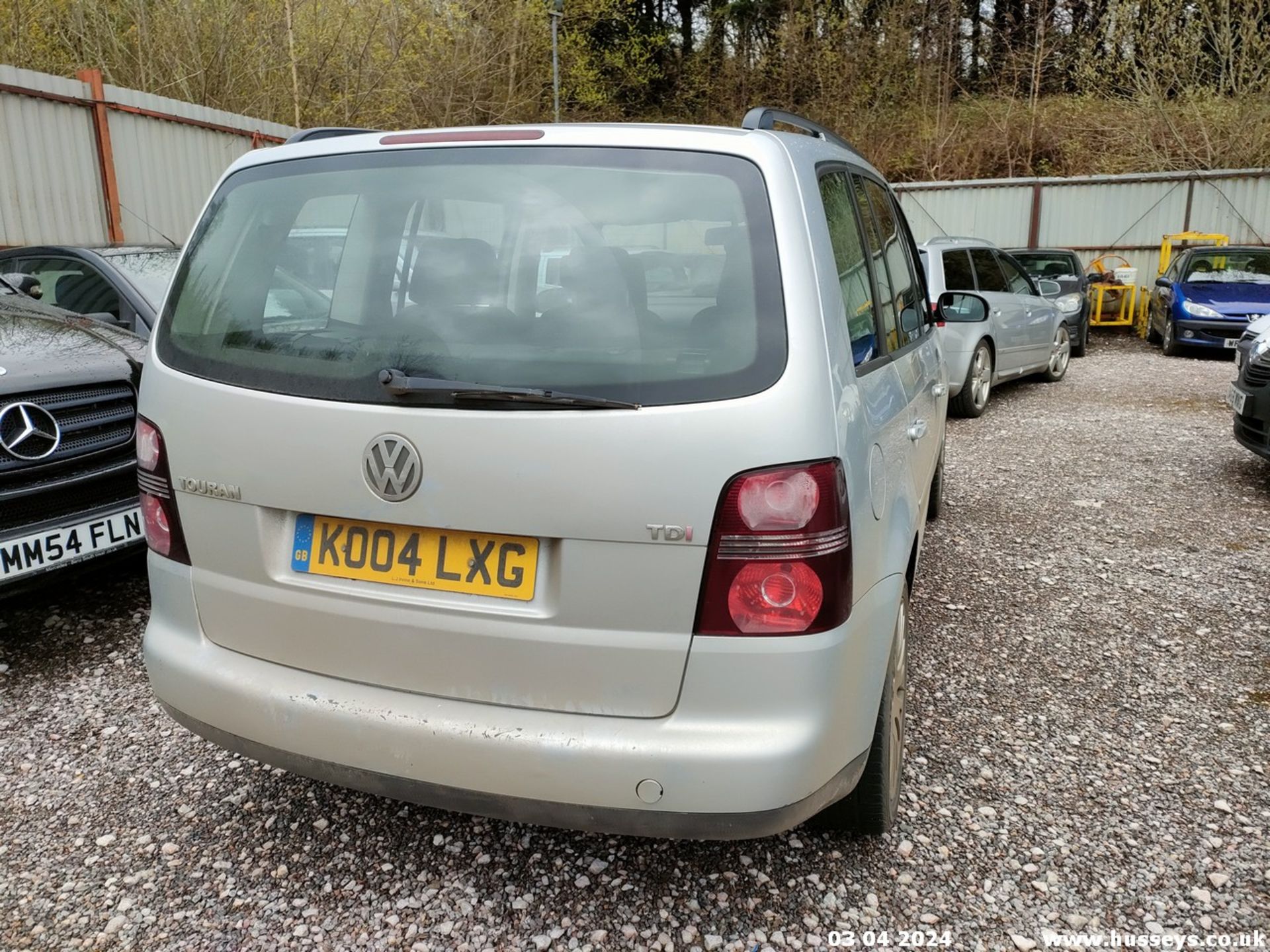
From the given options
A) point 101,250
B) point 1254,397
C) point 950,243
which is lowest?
point 1254,397

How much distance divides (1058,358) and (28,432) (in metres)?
10.7

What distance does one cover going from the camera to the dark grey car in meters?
13.0

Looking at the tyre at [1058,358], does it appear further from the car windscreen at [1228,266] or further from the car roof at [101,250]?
the car roof at [101,250]

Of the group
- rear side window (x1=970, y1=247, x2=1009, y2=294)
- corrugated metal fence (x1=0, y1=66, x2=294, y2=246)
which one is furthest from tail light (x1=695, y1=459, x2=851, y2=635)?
corrugated metal fence (x1=0, y1=66, x2=294, y2=246)

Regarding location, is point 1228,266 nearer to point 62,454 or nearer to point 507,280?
point 507,280

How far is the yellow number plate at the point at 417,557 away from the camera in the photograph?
1.88m

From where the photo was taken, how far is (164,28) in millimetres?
13812

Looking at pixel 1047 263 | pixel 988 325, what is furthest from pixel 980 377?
pixel 1047 263

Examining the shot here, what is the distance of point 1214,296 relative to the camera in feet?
41.5

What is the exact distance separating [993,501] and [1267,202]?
47.1 feet

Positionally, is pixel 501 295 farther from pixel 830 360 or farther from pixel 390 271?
pixel 830 360

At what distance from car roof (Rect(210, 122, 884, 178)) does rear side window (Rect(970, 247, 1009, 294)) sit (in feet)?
25.0

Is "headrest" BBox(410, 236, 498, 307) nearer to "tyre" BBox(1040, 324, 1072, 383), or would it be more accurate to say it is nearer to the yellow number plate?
the yellow number plate

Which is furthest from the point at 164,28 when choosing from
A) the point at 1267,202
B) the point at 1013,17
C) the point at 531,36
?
the point at 1013,17
